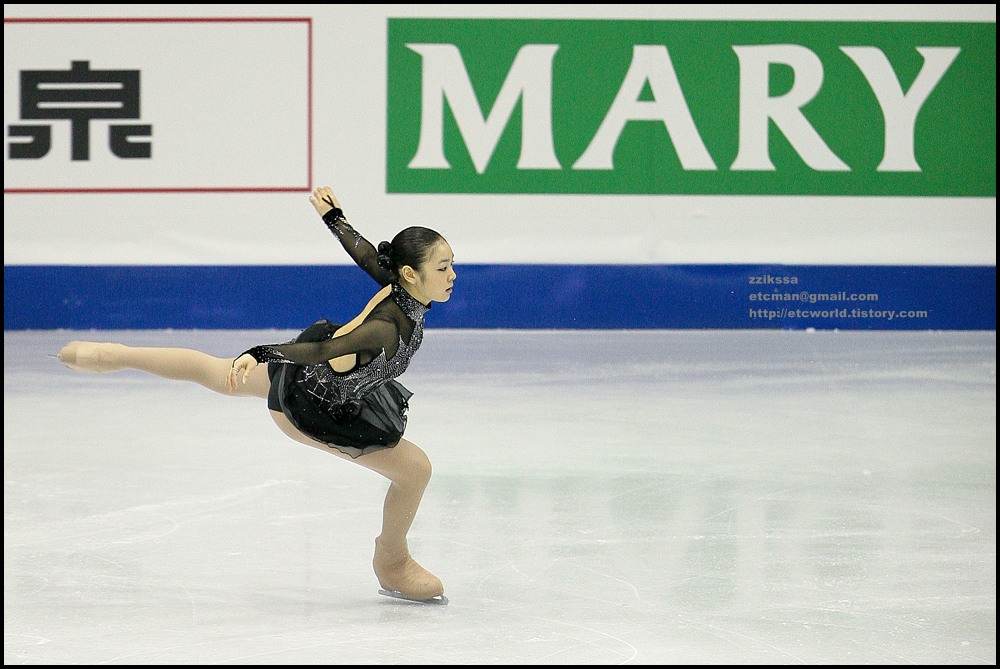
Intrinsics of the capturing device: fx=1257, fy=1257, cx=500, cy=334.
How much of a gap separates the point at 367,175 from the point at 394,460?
4.87m

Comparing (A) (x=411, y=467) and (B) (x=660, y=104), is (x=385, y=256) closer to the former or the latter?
(A) (x=411, y=467)

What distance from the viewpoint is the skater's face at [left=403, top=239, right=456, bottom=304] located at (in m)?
2.33

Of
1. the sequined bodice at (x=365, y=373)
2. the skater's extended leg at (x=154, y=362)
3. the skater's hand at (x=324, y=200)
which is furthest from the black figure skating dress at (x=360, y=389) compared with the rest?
the skater's hand at (x=324, y=200)

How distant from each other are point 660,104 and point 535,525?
14.6 ft

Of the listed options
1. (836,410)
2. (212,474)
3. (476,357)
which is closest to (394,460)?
(212,474)

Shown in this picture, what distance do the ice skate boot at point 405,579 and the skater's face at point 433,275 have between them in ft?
1.71

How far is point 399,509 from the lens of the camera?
246 centimetres

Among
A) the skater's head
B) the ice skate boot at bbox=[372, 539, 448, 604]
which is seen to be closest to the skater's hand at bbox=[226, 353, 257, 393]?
the skater's head

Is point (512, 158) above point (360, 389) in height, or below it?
above

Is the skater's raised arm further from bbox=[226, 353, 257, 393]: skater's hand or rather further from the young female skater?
bbox=[226, 353, 257, 393]: skater's hand

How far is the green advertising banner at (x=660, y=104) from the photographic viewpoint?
704 cm

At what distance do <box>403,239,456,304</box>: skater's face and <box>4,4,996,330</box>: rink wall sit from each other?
474cm

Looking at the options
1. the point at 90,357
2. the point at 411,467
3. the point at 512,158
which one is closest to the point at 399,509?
the point at 411,467

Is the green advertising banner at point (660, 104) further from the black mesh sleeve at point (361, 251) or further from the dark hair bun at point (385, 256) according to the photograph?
the dark hair bun at point (385, 256)
